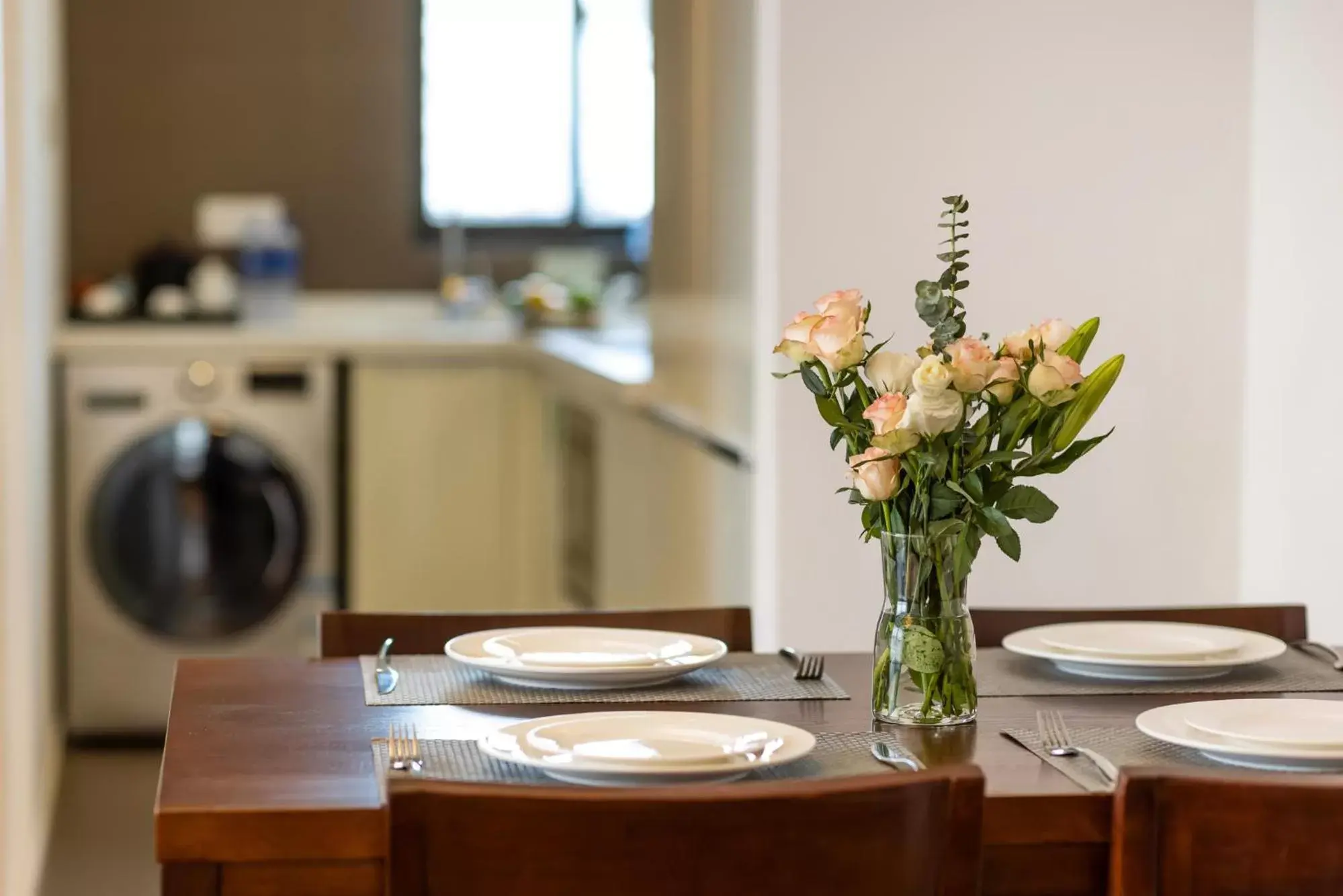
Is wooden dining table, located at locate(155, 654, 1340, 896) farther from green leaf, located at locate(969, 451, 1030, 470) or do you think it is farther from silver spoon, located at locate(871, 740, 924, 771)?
green leaf, located at locate(969, 451, 1030, 470)

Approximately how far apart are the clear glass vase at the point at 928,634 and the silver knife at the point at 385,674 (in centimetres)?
43

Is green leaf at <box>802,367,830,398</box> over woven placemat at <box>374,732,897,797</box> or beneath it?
over

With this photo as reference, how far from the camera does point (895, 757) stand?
1284 mm

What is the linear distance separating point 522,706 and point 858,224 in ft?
3.65

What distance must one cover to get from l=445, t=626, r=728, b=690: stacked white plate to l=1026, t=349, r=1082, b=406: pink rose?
0.41 meters

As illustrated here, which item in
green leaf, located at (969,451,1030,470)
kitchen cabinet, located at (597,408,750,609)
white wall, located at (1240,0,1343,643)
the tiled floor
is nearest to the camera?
green leaf, located at (969,451,1030,470)

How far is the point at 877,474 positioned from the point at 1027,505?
12cm

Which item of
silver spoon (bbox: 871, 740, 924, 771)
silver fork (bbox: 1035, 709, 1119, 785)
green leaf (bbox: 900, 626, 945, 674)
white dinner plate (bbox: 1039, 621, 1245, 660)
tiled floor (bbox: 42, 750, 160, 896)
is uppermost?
green leaf (bbox: 900, 626, 945, 674)

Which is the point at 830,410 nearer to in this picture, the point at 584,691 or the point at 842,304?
the point at 842,304

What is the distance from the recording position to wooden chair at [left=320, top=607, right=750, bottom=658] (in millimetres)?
1785

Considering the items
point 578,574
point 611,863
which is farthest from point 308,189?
point 611,863

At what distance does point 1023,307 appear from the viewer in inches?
95.3

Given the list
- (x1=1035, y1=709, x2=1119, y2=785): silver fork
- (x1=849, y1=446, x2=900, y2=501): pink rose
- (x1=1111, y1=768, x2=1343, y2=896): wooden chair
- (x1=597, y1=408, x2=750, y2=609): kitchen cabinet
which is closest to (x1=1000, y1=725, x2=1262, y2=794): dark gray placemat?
(x1=1035, y1=709, x2=1119, y2=785): silver fork

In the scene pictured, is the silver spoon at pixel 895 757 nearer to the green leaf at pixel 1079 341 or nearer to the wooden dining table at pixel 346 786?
the wooden dining table at pixel 346 786
